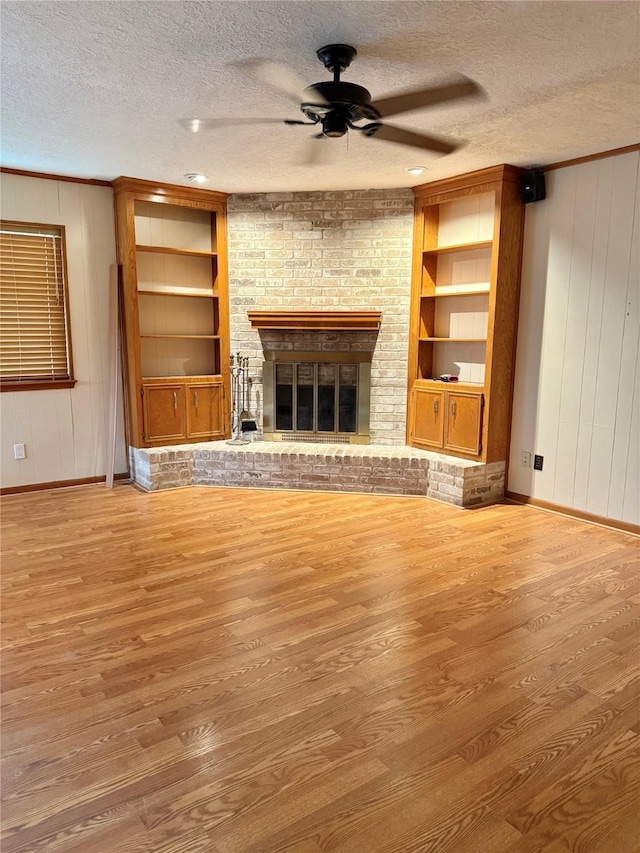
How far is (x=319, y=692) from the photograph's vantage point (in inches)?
85.0

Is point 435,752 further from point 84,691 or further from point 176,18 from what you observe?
point 176,18

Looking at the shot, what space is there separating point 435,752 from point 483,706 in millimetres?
318

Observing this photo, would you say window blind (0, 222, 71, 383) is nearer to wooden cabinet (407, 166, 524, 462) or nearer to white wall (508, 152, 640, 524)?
wooden cabinet (407, 166, 524, 462)

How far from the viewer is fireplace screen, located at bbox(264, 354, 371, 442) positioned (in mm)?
5199

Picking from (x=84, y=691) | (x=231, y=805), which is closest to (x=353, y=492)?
(x=84, y=691)

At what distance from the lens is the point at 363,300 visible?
5.06 m

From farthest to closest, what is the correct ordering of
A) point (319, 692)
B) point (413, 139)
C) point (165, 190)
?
point (165, 190)
point (413, 139)
point (319, 692)

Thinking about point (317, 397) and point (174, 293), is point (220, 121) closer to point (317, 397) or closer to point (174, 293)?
point (174, 293)

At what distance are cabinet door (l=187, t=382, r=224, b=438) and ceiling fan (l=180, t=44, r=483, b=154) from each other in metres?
2.39

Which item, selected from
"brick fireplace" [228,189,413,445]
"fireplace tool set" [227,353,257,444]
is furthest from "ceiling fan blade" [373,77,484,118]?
"fireplace tool set" [227,353,257,444]

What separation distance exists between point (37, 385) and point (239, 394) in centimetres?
167

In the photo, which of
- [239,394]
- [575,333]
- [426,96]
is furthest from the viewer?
[239,394]

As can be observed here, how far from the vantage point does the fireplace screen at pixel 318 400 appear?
5.20 m

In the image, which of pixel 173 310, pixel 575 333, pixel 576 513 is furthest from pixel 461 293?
pixel 173 310
